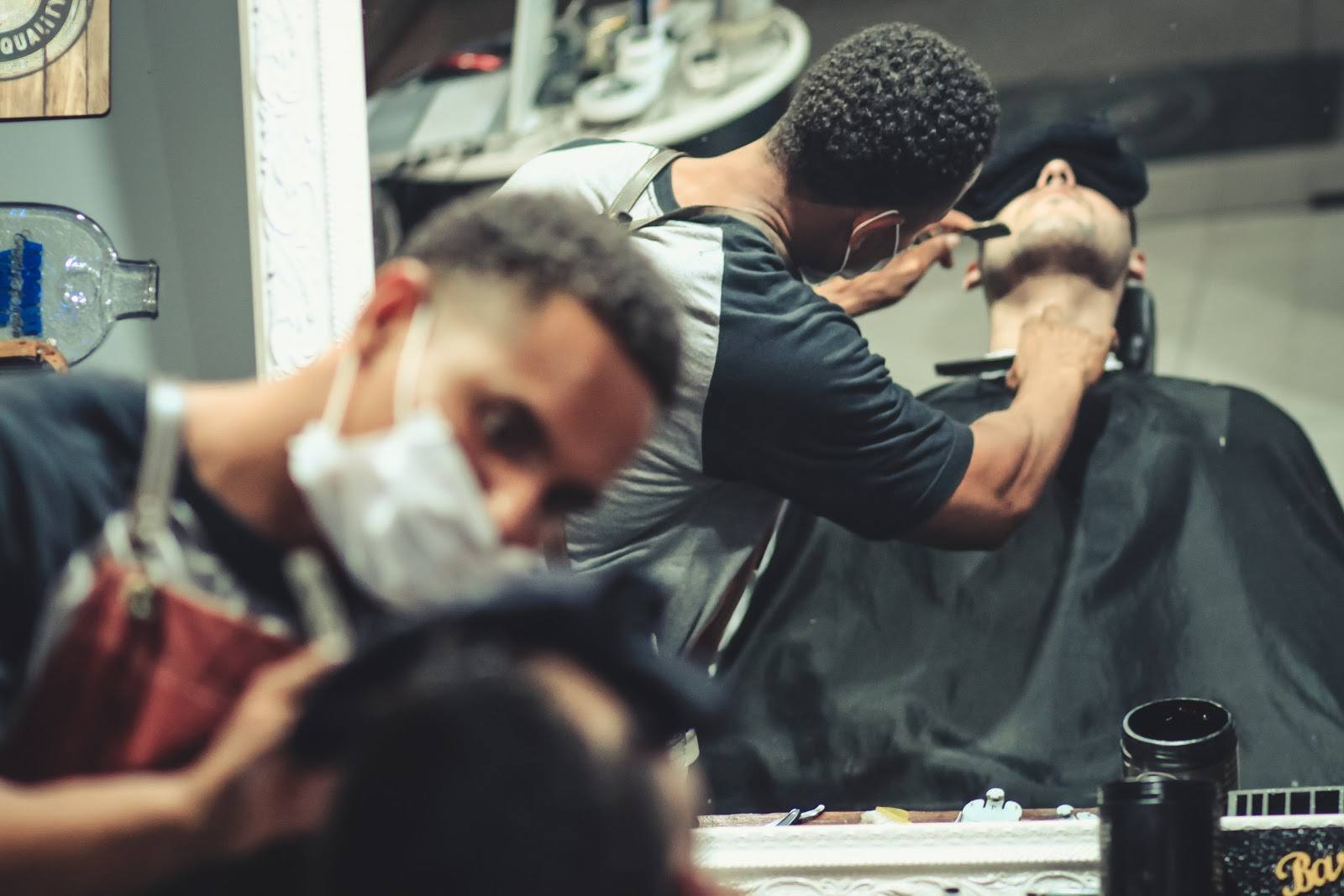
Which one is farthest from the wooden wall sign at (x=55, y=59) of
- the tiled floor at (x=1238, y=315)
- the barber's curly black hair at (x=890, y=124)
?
the tiled floor at (x=1238, y=315)

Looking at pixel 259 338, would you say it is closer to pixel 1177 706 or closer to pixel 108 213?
pixel 108 213

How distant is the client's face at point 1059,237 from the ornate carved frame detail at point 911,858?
2.30 ft

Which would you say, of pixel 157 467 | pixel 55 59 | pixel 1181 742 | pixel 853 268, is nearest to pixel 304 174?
pixel 55 59

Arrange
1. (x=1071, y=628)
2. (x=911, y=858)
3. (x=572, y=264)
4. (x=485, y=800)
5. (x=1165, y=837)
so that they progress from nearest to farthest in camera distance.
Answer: (x=485, y=800), (x=572, y=264), (x=1165, y=837), (x=911, y=858), (x=1071, y=628)

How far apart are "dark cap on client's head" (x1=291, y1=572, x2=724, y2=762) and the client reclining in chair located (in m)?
1.05

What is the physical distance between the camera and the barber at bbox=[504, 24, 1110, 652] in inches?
60.9

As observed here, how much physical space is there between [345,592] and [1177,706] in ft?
3.62

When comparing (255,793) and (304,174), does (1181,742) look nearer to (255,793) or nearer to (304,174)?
(255,793)

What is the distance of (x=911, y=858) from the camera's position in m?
1.67

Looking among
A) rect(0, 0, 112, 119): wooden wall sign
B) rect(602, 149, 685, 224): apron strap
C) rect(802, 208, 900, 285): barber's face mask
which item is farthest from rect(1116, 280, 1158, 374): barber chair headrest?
rect(0, 0, 112, 119): wooden wall sign

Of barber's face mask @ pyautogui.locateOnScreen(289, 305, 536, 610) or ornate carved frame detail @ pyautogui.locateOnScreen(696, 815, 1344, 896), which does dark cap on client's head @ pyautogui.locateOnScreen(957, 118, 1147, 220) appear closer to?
ornate carved frame detail @ pyautogui.locateOnScreen(696, 815, 1344, 896)

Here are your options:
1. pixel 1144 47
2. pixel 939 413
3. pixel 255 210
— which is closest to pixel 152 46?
pixel 255 210

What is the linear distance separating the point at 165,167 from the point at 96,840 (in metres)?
1.41

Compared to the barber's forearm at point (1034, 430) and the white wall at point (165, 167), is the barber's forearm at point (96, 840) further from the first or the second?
the white wall at point (165, 167)
